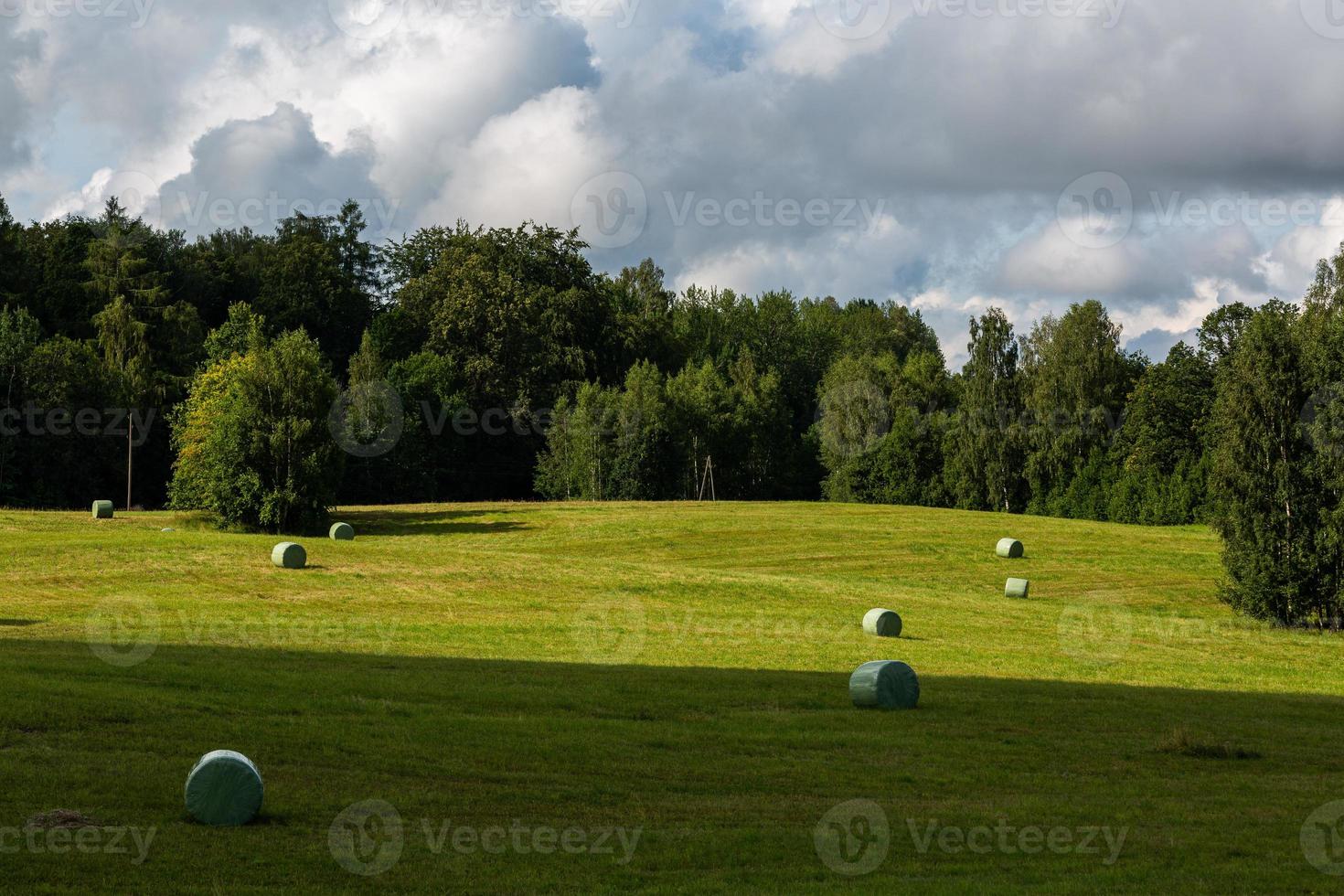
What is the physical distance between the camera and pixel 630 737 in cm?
1917

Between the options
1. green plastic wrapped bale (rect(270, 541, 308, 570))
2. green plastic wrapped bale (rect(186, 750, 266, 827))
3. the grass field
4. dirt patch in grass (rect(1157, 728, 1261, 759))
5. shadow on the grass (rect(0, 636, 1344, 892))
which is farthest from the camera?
green plastic wrapped bale (rect(270, 541, 308, 570))

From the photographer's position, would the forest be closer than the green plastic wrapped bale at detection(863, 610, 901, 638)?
No

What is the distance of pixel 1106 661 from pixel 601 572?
20630mm

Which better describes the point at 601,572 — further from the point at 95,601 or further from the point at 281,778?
the point at 281,778

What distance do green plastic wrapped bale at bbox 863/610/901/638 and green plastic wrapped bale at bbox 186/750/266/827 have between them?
2469cm

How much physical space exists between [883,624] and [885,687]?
13070 millimetres

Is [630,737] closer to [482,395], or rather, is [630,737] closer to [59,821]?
[59,821]

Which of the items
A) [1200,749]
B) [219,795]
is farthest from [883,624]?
[219,795]

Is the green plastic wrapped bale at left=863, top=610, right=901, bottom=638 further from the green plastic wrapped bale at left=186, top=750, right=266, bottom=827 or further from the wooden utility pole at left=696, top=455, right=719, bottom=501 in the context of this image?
the wooden utility pole at left=696, top=455, right=719, bottom=501

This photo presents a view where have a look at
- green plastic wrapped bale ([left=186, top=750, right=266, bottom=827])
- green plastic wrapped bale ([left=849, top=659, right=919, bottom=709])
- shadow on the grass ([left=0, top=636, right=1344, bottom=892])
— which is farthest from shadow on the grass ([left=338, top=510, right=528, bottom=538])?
green plastic wrapped bale ([left=186, top=750, right=266, bottom=827])

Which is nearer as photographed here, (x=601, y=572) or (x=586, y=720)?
(x=586, y=720)

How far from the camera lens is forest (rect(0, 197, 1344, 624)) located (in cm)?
7556

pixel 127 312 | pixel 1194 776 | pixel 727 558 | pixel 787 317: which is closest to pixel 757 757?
pixel 1194 776

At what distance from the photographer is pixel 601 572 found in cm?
4728
